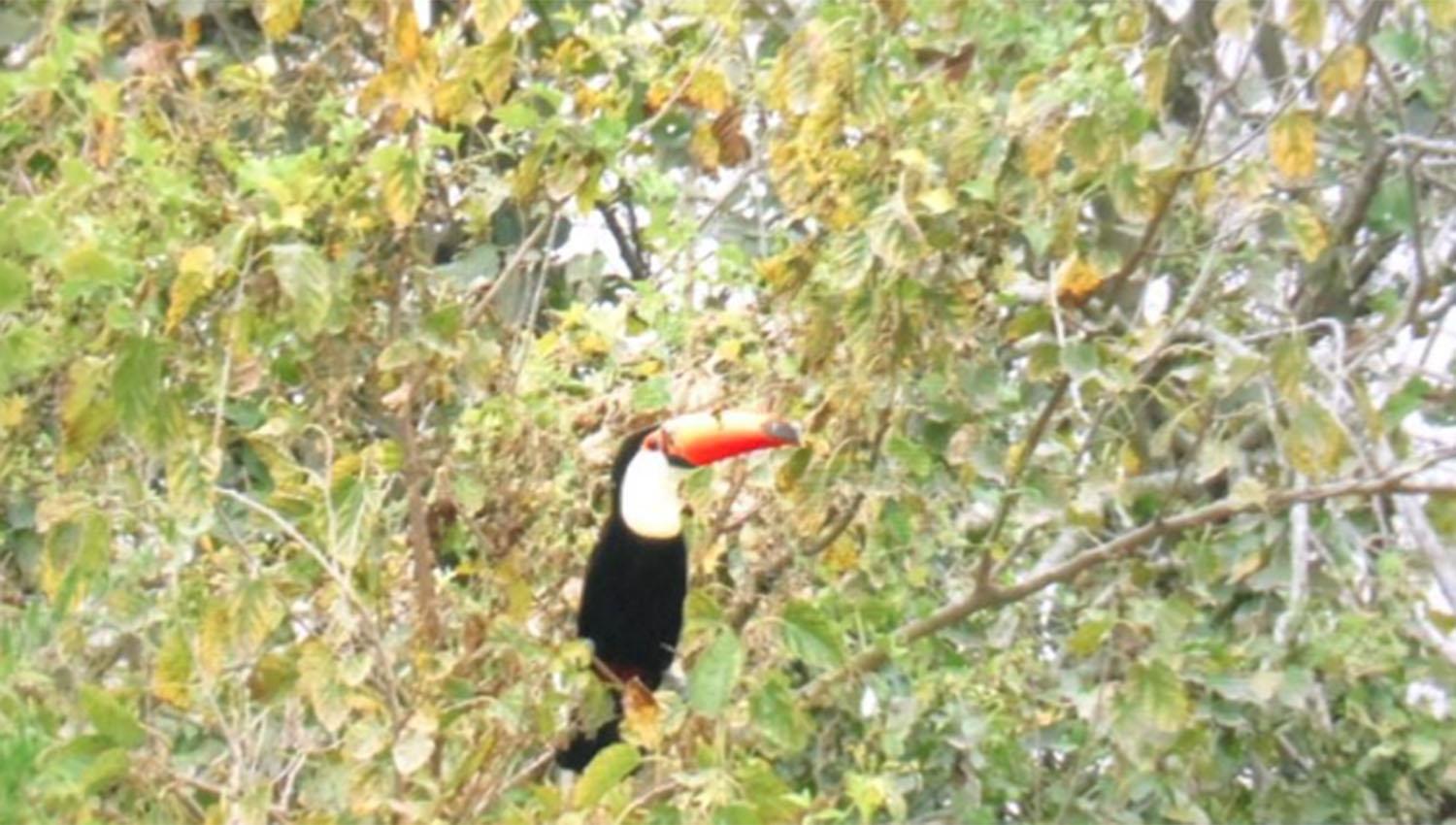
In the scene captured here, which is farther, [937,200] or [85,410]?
[937,200]

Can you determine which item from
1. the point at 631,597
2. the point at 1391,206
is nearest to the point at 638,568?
the point at 631,597

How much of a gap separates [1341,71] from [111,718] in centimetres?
129

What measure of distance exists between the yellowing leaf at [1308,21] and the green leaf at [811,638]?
2.31 feet

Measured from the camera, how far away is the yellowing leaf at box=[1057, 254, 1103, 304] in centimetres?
323

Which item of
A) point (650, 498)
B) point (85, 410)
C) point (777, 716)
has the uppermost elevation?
point (85, 410)

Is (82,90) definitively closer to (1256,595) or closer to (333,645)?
(333,645)

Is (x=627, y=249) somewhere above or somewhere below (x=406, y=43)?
below

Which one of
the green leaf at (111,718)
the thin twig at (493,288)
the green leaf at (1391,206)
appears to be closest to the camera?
the green leaf at (111,718)

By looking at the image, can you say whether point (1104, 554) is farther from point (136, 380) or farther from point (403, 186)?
point (136, 380)

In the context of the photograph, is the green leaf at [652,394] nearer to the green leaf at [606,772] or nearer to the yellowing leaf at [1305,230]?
the green leaf at [606,772]

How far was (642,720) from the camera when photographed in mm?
2941

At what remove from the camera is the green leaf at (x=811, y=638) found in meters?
2.89

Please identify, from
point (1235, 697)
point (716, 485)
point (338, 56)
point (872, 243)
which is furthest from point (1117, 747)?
point (338, 56)

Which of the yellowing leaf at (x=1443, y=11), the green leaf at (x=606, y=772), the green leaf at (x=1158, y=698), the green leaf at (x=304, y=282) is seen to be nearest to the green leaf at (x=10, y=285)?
the green leaf at (x=304, y=282)
